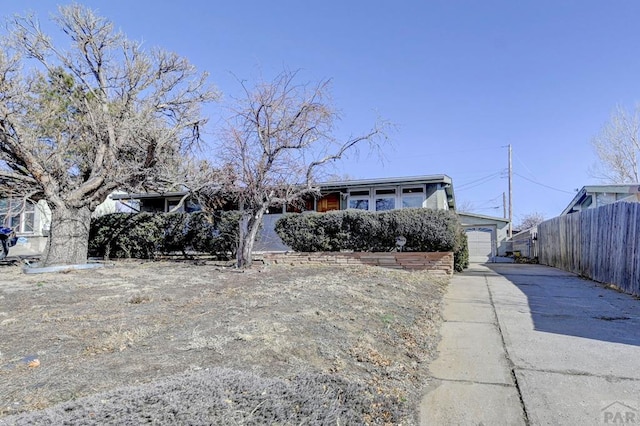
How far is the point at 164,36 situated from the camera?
1160 centimetres

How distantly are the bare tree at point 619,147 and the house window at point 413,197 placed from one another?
713 inches

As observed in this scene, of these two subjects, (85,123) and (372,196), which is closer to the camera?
(85,123)

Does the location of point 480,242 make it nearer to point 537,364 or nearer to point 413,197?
point 413,197

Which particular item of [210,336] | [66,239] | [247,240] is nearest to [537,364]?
[210,336]

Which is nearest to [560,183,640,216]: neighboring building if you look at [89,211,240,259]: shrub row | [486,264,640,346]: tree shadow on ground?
[486,264,640,346]: tree shadow on ground

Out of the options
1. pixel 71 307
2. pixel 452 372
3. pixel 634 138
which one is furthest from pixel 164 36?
pixel 634 138

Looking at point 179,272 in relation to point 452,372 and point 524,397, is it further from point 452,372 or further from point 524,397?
point 524,397

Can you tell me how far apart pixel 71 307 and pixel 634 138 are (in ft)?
98.9

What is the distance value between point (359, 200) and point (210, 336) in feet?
41.2

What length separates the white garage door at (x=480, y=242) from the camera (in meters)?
24.7

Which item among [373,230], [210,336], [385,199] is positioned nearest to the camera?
[210,336]

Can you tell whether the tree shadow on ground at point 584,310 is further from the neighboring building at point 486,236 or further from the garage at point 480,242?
the garage at point 480,242

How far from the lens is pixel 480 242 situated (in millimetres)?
25250

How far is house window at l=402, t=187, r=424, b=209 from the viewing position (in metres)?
14.4
